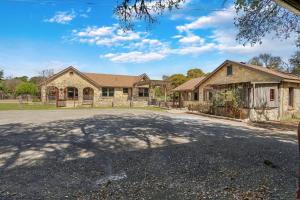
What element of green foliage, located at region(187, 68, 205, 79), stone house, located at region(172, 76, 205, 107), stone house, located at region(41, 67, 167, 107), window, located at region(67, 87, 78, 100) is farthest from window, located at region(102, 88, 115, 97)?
green foliage, located at region(187, 68, 205, 79)

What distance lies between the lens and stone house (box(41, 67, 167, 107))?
48.1 meters

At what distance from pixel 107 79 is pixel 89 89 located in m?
3.86

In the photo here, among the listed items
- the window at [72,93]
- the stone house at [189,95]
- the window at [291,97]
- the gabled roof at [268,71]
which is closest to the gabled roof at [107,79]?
the window at [72,93]

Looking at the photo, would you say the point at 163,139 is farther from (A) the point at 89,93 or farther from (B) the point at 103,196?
(A) the point at 89,93

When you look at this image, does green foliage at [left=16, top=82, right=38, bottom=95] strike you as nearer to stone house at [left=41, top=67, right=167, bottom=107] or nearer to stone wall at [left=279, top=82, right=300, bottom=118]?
stone house at [left=41, top=67, right=167, bottom=107]

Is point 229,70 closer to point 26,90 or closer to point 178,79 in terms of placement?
point 178,79

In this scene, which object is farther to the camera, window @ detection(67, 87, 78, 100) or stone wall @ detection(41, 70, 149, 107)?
window @ detection(67, 87, 78, 100)

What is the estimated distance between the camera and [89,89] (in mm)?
49531

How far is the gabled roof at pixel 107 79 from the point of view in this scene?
48.4m

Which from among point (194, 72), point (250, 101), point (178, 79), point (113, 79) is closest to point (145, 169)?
point (250, 101)

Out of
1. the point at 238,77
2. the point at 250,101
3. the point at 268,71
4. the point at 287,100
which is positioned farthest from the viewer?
the point at 238,77

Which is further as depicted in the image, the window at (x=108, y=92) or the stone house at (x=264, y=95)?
the window at (x=108, y=92)

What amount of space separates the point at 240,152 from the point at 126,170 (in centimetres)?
403

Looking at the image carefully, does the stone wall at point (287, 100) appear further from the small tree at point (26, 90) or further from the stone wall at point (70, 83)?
the small tree at point (26, 90)
